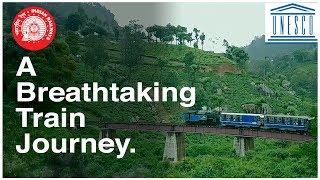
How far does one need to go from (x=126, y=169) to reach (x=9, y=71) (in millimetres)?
3480

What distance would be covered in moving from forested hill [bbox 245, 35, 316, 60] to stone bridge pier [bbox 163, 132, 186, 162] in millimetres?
3090

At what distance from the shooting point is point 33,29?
14625 millimetres

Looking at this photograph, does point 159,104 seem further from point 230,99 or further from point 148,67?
point 230,99

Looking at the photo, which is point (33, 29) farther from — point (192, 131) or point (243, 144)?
point (243, 144)

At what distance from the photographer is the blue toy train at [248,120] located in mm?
17359

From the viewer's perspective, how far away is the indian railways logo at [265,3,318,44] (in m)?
14.4

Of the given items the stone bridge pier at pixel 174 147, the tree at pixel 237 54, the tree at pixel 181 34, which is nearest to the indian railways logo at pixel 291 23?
the tree at pixel 181 34

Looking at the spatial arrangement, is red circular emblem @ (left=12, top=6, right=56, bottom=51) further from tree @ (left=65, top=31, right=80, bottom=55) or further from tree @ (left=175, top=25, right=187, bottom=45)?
tree @ (left=175, top=25, right=187, bottom=45)

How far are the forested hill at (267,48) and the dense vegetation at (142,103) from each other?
352 mm

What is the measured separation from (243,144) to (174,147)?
189cm

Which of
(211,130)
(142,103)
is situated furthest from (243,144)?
(142,103)

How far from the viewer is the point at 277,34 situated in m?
14.6

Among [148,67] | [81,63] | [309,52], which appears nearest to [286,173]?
[309,52]

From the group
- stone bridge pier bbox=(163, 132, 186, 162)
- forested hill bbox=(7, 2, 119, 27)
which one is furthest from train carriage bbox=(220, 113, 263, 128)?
forested hill bbox=(7, 2, 119, 27)
